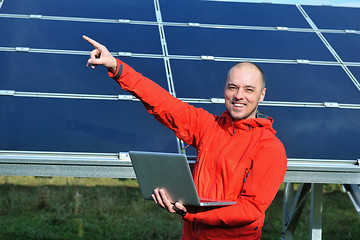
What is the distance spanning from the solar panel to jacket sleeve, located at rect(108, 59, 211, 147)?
1.23 m

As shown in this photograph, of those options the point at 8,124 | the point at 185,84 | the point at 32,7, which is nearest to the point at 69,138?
the point at 8,124

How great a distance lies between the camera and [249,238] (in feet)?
12.4

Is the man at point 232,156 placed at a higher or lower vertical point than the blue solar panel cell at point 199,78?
lower

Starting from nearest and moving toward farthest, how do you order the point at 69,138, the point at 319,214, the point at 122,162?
the point at 122,162 → the point at 69,138 → the point at 319,214

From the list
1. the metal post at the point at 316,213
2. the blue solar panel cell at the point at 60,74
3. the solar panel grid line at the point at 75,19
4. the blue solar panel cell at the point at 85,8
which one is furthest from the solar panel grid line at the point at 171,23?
the metal post at the point at 316,213

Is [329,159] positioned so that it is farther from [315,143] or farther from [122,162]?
[122,162]

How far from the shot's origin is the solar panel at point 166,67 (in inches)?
224

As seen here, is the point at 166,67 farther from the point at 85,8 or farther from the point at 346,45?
the point at 346,45

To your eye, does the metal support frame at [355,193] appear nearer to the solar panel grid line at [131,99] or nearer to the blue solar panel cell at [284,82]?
the solar panel grid line at [131,99]

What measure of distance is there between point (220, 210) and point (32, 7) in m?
5.30

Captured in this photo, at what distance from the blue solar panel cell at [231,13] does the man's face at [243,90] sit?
14.5 feet

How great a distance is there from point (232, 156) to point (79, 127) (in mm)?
2281

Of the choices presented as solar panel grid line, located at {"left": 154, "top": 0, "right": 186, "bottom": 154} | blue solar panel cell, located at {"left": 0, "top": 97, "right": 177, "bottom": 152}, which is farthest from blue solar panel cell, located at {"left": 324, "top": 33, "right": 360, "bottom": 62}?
blue solar panel cell, located at {"left": 0, "top": 97, "right": 177, "bottom": 152}

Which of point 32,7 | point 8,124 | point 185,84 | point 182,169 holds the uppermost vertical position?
point 32,7
